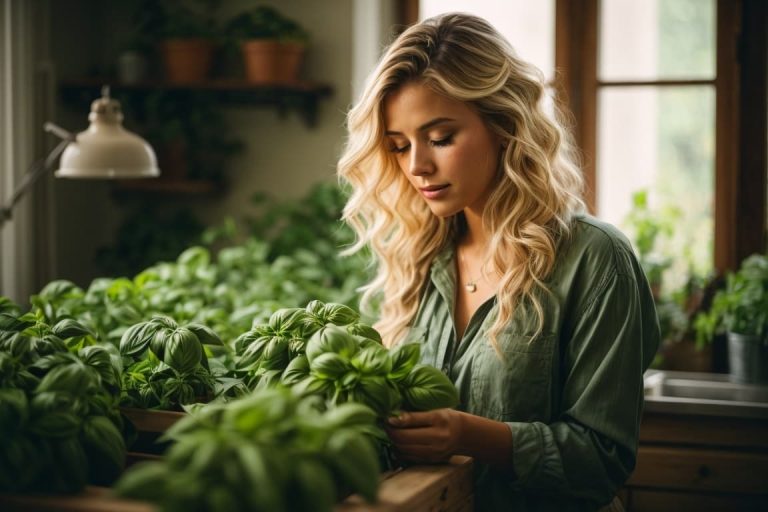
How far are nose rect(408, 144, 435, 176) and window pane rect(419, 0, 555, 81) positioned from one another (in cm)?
183

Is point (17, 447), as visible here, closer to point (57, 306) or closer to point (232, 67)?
point (57, 306)

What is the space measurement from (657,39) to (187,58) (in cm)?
172

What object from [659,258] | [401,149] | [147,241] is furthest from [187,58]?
[401,149]

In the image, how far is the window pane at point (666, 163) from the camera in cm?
307

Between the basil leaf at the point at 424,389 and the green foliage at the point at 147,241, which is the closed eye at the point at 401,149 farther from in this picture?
the green foliage at the point at 147,241

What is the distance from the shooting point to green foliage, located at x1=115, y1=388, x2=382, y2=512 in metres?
0.75

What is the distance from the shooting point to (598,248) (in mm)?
1462

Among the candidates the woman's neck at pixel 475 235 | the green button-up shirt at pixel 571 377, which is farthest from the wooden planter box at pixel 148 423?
the woman's neck at pixel 475 235

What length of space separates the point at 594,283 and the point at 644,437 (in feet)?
3.44

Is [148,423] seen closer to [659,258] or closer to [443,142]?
[443,142]

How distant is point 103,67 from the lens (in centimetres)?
353

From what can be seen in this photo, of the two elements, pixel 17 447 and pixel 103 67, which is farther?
pixel 103 67

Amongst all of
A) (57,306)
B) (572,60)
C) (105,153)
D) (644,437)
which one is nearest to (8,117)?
(105,153)

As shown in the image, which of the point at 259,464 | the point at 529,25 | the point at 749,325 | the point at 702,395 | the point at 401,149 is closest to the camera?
the point at 259,464
